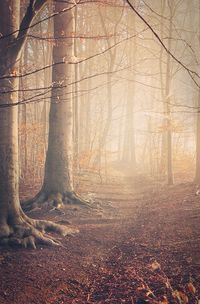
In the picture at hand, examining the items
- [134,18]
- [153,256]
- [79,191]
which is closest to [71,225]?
[153,256]

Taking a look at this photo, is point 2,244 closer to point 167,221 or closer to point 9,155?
point 9,155

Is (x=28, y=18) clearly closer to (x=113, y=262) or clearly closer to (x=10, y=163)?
(x=10, y=163)

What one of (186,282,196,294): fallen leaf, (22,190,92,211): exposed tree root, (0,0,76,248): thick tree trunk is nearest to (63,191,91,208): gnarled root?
(22,190,92,211): exposed tree root

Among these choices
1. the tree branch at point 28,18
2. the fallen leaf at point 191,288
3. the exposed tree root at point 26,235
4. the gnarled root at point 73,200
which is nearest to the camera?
the fallen leaf at point 191,288

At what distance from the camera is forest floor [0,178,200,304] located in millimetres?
4578

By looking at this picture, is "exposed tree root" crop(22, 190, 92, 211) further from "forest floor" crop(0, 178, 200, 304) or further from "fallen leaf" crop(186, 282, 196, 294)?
"fallen leaf" crop(186, 282, 196, 294)

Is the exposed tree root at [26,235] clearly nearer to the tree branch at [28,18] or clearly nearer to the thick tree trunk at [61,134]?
the thick tree trunk at [61,134]

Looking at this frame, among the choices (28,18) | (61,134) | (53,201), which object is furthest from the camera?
(61,134)

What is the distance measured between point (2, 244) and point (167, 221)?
13.2 ft

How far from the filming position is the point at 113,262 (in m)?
5.98

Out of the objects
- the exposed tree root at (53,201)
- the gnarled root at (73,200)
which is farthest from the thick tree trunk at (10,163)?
the gnarled root at (73,200)

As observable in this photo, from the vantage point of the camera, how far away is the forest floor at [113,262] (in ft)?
15.0

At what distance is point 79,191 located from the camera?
12.7 m

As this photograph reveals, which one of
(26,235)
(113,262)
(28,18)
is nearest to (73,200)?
(26,235)
